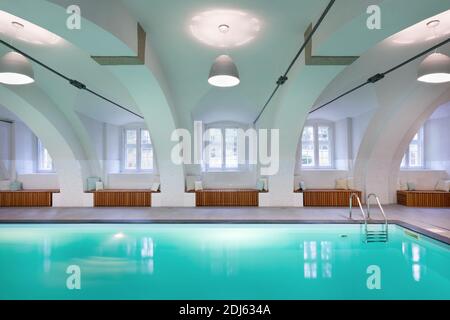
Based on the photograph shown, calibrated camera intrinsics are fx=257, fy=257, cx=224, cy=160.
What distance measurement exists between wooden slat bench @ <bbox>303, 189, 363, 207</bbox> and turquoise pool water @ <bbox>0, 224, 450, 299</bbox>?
267 cm

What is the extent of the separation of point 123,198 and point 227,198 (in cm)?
417

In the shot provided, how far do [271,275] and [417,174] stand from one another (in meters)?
9.47

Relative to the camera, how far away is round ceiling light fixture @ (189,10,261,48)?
500 cm

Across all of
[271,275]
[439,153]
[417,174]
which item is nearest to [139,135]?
[271,275]

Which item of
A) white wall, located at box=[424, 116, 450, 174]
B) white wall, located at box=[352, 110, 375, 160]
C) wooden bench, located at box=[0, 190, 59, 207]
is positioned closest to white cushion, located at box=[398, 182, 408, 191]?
white wall, located at box=[424, 116, 450, 174]

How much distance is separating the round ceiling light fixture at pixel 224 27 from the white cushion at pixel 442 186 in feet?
32.0

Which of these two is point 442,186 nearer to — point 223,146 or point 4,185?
point 223,146

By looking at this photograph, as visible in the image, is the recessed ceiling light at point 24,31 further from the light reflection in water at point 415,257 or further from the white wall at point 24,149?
the light reflection in water at point 415,257

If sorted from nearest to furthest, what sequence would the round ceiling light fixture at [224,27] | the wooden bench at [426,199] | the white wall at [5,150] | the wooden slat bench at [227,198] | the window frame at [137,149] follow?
the round ceiling light fixture at [224,27] → the wooden bench at [426,199] → the wooden slat bench at [227,198] → the white wall at [5,150] → the window frame at [137,149]

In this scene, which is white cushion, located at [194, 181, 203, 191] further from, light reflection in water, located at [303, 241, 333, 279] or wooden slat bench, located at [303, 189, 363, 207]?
light reflection in water, located at [303, 241, 333, 279]

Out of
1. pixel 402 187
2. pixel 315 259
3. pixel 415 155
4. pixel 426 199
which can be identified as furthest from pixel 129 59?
pixel 415 155

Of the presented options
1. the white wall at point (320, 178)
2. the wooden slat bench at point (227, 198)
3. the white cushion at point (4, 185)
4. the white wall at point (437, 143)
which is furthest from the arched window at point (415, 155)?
the white cushion at point (4, 185)

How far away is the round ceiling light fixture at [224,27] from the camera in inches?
197
